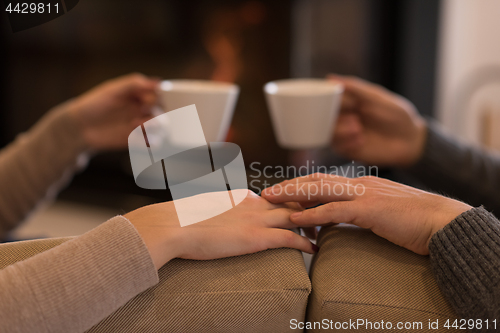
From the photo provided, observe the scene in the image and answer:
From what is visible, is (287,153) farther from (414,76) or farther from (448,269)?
(448,269)

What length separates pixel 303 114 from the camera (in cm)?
82

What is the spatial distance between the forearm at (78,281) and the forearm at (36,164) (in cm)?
66

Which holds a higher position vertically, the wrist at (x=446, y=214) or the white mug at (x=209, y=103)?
the white mug at (x=209, y=103)

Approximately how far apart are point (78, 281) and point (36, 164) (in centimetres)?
72

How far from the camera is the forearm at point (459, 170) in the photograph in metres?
1.03

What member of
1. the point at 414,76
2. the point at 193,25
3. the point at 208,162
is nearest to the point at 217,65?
the point at 193,25

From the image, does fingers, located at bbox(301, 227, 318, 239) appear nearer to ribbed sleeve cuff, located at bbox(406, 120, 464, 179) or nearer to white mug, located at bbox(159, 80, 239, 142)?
white mug, located at bbox(159, 80, 239, 142)

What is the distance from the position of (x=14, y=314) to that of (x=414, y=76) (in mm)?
1795

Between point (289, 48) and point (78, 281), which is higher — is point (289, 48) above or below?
above

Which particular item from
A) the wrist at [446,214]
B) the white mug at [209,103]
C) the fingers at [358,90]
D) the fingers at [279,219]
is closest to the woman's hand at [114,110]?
the white mug at [209,103]

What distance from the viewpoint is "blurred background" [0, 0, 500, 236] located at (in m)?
1.74

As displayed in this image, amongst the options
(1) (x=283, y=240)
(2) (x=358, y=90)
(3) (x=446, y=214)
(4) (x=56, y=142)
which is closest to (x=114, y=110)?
(4) (x=56, y=142)

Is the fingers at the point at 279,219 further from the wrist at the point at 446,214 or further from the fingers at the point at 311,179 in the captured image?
the wrist at the point at 446,214

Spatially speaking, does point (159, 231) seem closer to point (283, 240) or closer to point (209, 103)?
point (283, 240)
